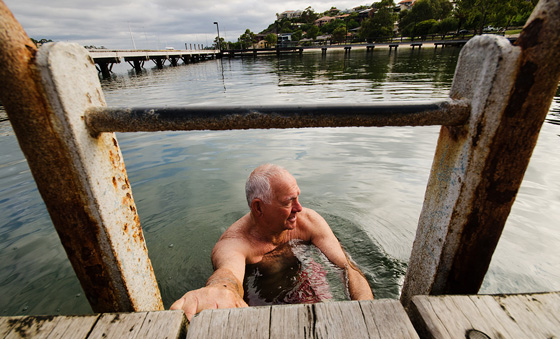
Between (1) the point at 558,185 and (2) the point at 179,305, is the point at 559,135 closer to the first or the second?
(1) the point at 558,185

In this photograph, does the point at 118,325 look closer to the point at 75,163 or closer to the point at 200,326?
the point at 200,326

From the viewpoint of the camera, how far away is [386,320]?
1051mm

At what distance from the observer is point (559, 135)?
6133 mm

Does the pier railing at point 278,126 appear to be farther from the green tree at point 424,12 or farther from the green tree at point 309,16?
the green tree at point 309,16

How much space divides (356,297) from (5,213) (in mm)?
5091

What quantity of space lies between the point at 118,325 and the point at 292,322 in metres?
0.70

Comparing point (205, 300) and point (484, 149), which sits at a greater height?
point (484, 149)

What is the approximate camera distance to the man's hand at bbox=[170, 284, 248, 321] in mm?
1436

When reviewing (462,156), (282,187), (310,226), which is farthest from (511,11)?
(462,156)

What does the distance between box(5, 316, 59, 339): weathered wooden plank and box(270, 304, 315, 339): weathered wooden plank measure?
90 cm

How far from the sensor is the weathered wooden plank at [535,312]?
102 cm

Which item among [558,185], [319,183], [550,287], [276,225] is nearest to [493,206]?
[276,225]

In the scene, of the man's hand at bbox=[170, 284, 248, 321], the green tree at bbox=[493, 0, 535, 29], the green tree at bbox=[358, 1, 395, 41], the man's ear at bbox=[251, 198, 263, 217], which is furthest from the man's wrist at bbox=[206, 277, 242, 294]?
the green tree at bbox=[358, 1, 395, 41]

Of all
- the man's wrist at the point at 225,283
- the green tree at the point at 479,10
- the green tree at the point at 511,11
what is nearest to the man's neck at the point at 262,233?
the man's wrist at the point at 225,283
